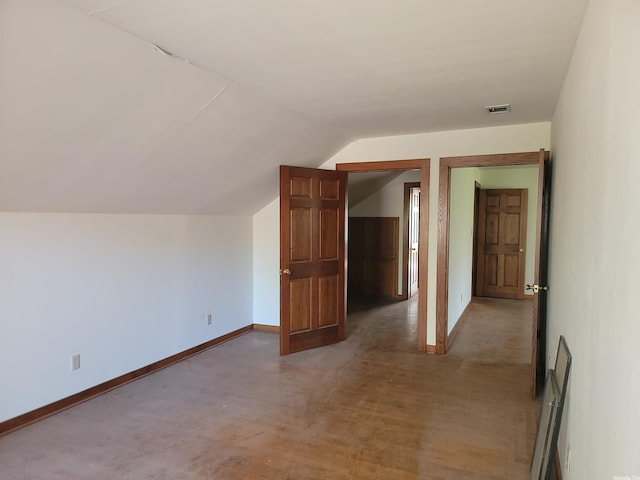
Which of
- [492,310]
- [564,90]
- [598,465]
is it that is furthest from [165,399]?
[492,310]

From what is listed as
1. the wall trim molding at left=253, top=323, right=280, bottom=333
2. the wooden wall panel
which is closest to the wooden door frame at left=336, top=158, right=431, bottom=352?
the wall trim molding at left=253, top=323, right=280, bottom=333

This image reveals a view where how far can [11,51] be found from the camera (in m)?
1.71

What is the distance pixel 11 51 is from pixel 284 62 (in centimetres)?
130

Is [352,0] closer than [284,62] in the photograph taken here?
Yes

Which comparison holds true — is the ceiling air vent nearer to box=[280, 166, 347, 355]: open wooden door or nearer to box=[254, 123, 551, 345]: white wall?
box=[254, 123, 551, 345]: white wall

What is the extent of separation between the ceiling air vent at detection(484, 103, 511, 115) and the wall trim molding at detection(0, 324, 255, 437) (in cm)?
356

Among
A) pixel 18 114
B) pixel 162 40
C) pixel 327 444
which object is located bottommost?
pixel 327 444

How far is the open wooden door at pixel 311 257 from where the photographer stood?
4137 millimetres

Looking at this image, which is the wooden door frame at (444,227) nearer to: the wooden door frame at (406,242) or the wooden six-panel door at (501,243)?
the wooden door frame at (406,242)

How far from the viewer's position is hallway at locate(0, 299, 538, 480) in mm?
2307

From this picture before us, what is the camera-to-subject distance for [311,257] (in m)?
4.34

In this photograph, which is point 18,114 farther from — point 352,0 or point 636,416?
point 636,416

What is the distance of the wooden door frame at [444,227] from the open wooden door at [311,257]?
1060 millimetres

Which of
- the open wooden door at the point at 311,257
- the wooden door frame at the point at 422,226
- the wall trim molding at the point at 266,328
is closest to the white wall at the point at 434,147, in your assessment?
the wooden door frame at the point at 422,226
